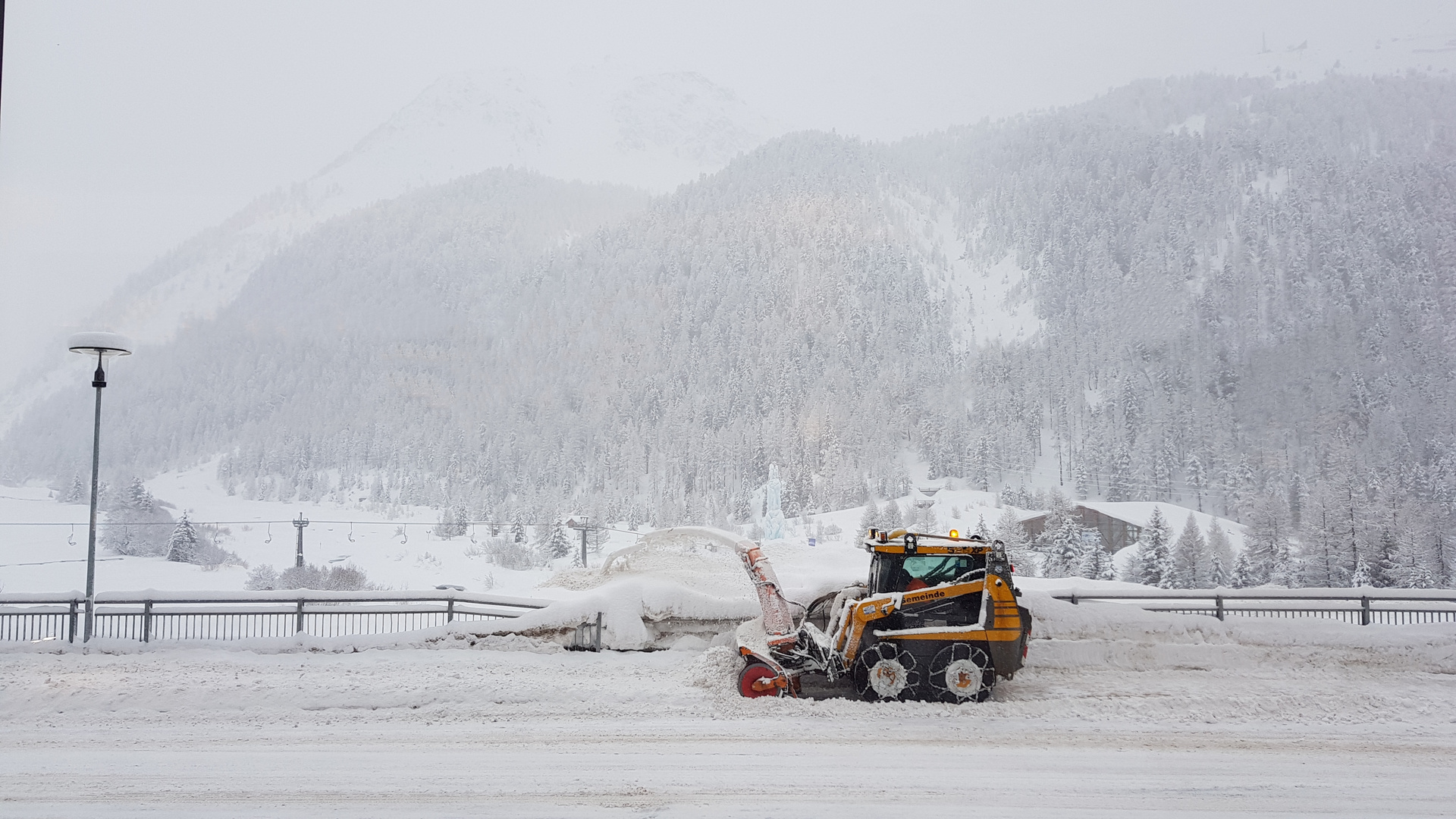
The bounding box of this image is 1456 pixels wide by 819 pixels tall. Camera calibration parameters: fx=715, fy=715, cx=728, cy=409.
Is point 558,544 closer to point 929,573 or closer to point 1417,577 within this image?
point 929,573

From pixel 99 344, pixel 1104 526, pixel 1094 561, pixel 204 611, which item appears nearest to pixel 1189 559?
pixel 1104 526

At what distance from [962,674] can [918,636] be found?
0.58 meters

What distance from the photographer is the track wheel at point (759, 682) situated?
728 centimetres

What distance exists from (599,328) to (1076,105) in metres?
28.2

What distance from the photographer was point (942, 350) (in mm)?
29422

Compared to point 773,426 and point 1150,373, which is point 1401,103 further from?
point 773,426

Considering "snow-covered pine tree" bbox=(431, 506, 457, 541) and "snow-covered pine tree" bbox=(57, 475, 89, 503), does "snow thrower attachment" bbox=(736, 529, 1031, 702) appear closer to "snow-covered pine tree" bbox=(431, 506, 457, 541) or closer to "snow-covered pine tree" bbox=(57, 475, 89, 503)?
"snow-covered pine tree" bbox=(431, 506, 457, 541)

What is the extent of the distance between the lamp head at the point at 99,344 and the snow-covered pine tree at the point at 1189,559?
22.9m

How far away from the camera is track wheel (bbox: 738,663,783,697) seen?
287 inches

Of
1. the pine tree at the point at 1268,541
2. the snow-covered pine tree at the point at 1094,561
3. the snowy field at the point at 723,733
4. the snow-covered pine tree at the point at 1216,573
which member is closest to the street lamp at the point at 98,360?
the snowy field at the point at 723,733

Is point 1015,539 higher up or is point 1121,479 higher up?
point 1121,479

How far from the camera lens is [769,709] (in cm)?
697

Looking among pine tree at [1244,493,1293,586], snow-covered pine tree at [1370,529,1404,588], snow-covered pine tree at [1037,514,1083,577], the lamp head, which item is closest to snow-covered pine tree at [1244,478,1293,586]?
pine tree at [1244,493,1293,586]

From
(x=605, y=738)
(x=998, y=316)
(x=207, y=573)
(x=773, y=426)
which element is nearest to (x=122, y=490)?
(x=207, y=573)
